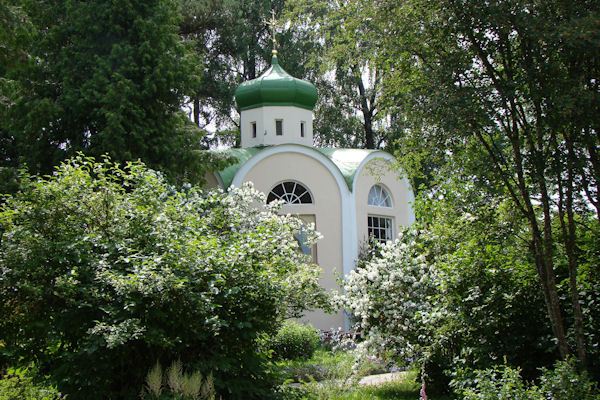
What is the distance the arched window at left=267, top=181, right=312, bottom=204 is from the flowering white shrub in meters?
8.95

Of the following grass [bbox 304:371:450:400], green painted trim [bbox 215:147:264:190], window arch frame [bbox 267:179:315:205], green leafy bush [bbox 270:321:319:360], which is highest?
green painted trim [bbox 215:147:264:190]

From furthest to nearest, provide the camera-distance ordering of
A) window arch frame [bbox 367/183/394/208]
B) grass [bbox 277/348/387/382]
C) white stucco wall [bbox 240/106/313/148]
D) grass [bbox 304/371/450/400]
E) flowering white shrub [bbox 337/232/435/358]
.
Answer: white stucco wall [bbox 240/106/313/148]
window arch frame [bbox 367/183/394/208]
flowering white shrub [bbox 337/232/435/358]
grass [bbox 277/348/387/382]
grass [bbox 304/371/450/400]

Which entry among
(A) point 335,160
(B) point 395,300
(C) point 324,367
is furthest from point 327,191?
(B) point 395,300

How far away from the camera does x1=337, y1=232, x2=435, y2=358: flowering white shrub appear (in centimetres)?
970

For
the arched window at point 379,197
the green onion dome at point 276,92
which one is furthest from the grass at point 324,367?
the green onion dome at point 276,92

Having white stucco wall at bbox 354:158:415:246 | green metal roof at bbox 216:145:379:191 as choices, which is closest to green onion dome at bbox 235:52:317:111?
green metal roof at bbox 216:145:379:191

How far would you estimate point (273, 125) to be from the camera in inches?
834

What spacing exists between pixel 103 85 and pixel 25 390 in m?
8.92

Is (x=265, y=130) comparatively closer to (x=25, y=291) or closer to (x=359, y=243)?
(x=359, y=243)

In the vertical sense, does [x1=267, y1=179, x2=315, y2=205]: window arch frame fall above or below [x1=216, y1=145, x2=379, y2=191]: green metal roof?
below

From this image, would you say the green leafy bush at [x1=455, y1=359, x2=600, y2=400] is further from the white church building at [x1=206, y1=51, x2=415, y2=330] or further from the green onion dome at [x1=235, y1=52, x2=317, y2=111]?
the green onion dome at [x1=235, y1=52, x2=317, y2=111]

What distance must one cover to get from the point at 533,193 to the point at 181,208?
148 inches

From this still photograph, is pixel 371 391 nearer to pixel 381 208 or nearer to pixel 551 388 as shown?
pixel 551 388

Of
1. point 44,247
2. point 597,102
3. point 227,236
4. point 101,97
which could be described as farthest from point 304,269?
point 101,97
